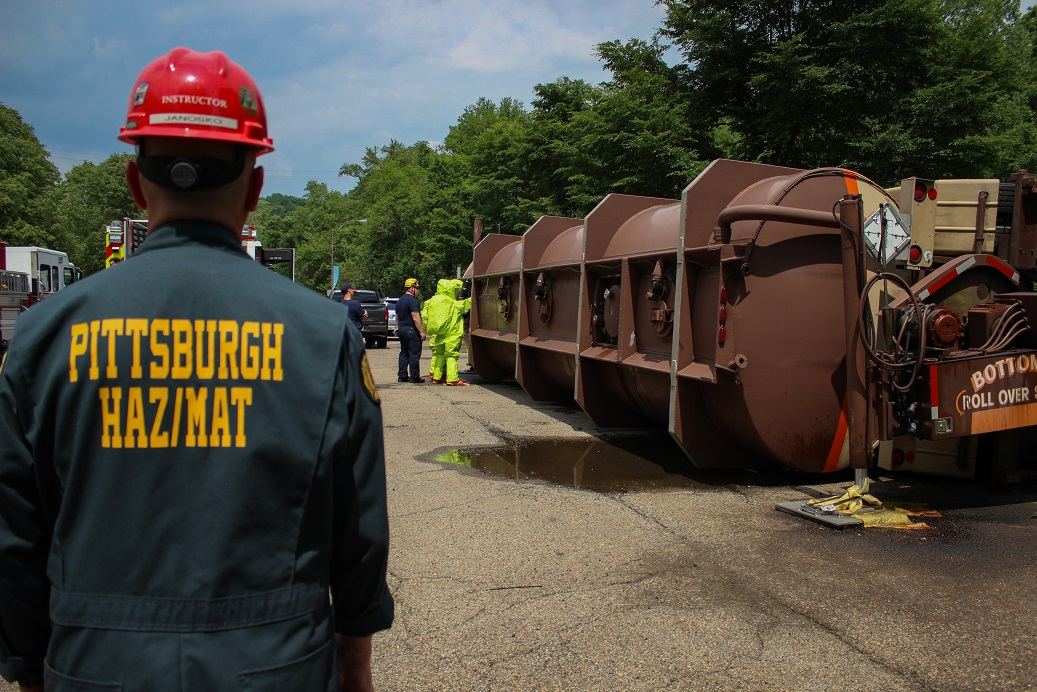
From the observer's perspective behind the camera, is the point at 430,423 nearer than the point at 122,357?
No

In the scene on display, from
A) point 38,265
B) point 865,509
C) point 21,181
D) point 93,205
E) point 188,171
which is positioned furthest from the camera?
point 93,205

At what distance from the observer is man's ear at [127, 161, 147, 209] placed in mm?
1774

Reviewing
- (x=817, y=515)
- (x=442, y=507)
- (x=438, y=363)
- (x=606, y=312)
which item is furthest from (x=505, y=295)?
(x=817, y=515)

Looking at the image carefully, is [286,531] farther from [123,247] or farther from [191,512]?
[123,247]

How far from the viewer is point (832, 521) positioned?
19.2ft

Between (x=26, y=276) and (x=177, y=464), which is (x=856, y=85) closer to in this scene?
(x=26, y=276)

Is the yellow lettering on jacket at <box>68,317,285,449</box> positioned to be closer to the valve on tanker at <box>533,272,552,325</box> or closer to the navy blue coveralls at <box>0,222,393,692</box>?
the navy blue coveralls at <box>0,222,393,692</box>

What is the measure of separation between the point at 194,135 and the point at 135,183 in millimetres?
265

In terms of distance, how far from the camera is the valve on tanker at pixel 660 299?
300 inches

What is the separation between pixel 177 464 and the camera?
5.09 ft

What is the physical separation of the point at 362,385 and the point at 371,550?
0.34 meters

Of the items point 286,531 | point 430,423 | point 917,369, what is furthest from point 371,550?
point 430,423

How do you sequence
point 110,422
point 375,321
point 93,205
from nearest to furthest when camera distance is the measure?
point 110,422 → point 375,321 → point 93,205

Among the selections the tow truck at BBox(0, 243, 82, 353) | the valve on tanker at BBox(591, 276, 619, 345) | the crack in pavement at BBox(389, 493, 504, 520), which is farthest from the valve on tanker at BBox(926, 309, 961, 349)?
the tow truck at BBox(0, 243, 82, 353)
